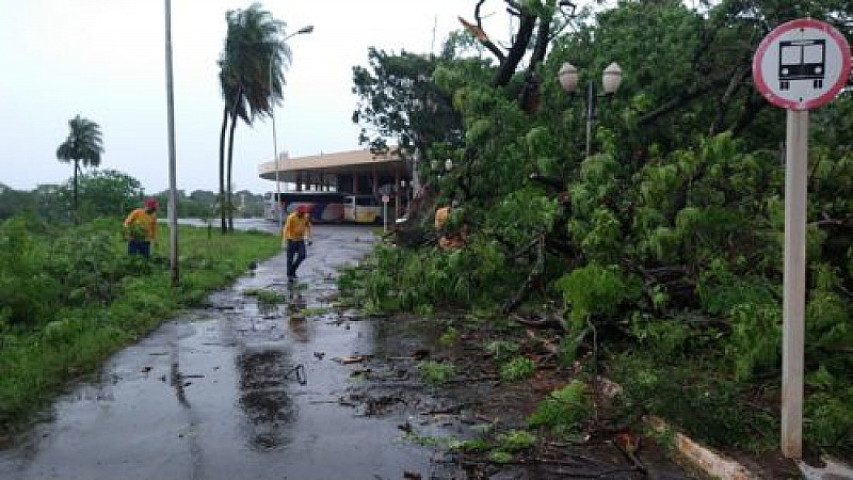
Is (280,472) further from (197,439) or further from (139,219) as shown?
(139,219)

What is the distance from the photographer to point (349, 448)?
514cm

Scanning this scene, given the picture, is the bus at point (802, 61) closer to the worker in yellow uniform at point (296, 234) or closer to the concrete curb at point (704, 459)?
the concrete curb at point (704, 459)

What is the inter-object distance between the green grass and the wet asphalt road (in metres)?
0.25

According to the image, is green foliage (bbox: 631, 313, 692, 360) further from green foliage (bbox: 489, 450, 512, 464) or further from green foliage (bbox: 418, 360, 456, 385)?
green foliage (bbox: 489, 450, 512, 464)

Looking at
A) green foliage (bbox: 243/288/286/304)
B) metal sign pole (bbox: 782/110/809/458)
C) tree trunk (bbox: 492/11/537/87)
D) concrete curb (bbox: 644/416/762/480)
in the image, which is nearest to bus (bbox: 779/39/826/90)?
metal sign pole (bbox: 782/110/809/458)

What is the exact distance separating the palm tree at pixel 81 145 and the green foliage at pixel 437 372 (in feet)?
200

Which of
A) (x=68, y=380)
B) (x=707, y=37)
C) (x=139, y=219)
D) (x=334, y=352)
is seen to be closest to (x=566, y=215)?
(x=334, y=352)

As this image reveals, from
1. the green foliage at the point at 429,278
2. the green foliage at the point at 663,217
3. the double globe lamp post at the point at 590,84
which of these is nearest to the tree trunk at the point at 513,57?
the green foliage at the point at 663,217

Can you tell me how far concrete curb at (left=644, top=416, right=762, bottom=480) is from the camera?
4344 millimetres

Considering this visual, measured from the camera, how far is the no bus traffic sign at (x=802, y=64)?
169 inches

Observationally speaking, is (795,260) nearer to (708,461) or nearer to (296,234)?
(708,461)

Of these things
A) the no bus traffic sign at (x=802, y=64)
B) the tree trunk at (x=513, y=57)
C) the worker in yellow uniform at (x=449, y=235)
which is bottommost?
the worker in yellow uniform at (x=449, y=235)

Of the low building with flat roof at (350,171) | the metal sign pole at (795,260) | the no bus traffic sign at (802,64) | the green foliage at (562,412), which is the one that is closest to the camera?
the no bus traffic sign at (802,64)

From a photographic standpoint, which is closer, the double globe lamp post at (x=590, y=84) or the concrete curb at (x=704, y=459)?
the concrete curb at (x=704, y=459)
